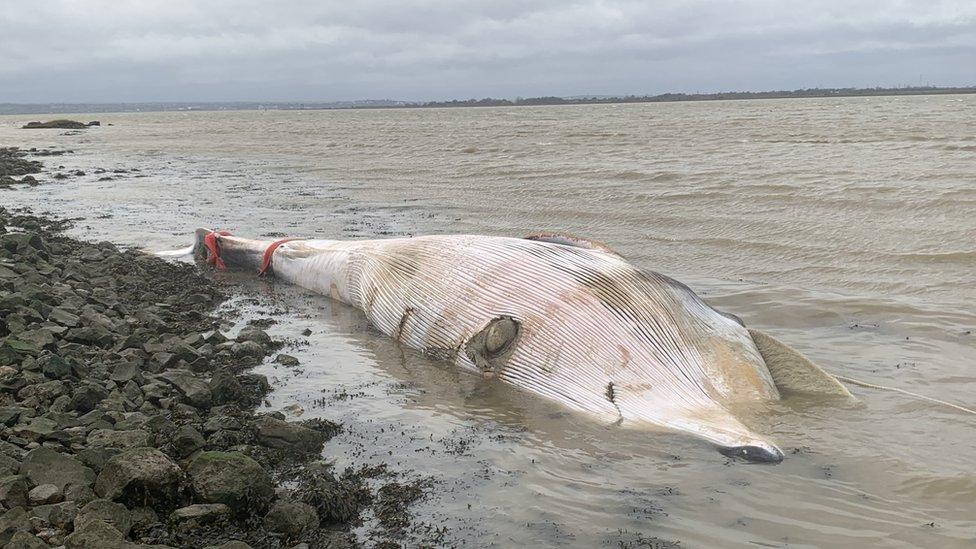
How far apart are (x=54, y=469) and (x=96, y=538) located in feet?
2.51

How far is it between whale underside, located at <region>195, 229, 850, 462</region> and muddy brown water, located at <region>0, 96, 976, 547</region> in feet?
0.51

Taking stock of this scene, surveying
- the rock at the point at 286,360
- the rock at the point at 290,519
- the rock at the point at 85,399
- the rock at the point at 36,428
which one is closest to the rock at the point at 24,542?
the rock at the point at 290,519

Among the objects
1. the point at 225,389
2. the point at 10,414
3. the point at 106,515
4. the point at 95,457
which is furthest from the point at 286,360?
the point at 106,515

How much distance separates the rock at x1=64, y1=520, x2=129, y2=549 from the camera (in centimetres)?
359

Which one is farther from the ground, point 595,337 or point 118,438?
point 595,337

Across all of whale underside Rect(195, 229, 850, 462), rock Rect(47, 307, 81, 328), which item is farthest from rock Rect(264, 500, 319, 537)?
rock Rect(47, 307, 81, 328)

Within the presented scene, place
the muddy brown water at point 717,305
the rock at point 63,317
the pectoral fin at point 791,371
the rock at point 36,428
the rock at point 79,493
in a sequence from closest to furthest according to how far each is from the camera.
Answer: the rock at point 79,493 → the muddy brown water at point 717,305 → the rock at point 36,428 → the pectoral fin at point 791,371 → the rock at point 63,317

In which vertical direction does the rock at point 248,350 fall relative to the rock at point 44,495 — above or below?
below

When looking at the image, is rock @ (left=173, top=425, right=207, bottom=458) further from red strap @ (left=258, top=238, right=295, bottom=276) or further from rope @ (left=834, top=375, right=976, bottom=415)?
red strap @ (left=258, top=238, right=295, bottom=276)

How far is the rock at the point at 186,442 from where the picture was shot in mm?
4855

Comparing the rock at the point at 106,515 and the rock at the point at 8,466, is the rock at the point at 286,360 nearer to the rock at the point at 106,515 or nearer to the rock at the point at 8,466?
the rock at the point at 8,466

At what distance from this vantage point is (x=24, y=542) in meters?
3.52

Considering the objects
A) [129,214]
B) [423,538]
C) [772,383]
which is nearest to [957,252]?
[772,383]

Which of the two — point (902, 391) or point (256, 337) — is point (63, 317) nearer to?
point (256, 337)
